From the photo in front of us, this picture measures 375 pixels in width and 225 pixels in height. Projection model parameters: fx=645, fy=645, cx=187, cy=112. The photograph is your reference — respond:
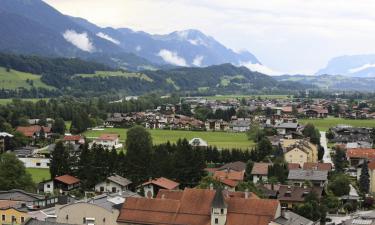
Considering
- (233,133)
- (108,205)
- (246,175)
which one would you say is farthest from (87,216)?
(233,133)

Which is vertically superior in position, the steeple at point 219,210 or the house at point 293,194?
the steeple at point 219,210

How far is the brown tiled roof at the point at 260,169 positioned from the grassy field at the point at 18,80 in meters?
127

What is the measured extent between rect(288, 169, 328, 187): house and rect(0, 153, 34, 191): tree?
21305 millimetres

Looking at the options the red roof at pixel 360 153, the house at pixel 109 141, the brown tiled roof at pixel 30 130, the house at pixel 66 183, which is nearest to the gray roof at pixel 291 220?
the house at pixel 66 183

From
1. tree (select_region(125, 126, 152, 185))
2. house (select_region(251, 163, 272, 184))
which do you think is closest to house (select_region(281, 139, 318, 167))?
house (select_region(251, 163, 272, 184))

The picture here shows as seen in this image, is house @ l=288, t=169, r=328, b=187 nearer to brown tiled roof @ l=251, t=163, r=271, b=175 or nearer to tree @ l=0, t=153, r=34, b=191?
brown tiled roof @ l=251, t=163, r=271, b=175

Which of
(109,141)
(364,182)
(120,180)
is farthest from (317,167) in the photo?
(109,141)

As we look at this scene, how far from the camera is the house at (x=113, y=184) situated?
5053 cm

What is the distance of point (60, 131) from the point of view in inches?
3600

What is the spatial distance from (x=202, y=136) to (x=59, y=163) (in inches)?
1555

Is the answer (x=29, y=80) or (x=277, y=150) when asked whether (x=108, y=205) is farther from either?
(x=29, y=80)

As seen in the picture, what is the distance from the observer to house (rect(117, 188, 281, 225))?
113 feet

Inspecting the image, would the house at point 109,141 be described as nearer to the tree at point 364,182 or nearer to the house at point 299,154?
the house at point 299,154

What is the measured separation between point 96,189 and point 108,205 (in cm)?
1427
